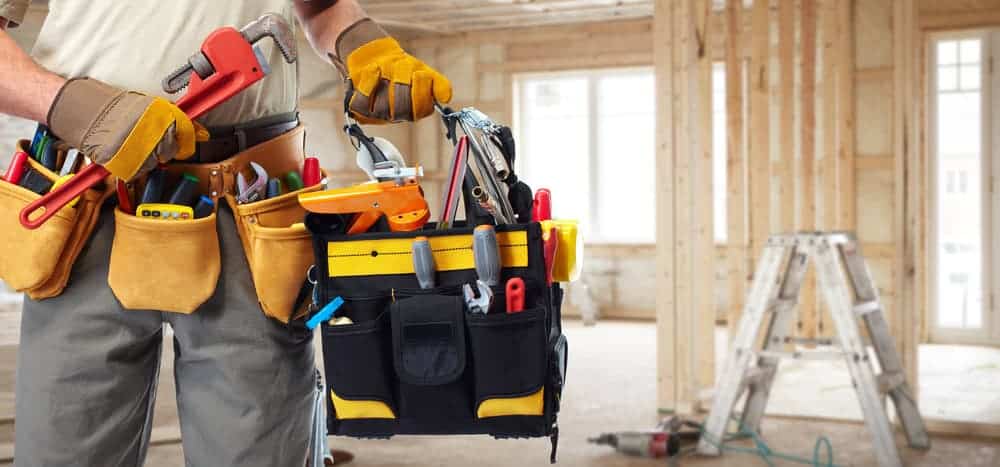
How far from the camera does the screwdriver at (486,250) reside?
124cm

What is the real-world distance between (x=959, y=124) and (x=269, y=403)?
6.43 m

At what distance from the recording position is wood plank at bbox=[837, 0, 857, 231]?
495cm

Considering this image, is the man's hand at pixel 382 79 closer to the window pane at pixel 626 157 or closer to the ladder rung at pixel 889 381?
the ladder rung at pixel 889 381

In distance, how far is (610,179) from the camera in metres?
8.59

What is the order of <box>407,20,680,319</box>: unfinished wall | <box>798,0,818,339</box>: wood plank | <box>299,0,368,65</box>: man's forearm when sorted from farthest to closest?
<box>407,20,680,319</box>: unfinished wall → <box>798,0,818,339</box>: wood plank → <box>299,0,368,65</box>: man's forearm

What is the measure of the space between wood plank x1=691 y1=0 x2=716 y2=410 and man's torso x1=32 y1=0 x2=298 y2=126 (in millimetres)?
3480

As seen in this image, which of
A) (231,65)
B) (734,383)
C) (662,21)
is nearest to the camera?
(231,65)

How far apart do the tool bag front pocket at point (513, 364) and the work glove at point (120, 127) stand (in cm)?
44

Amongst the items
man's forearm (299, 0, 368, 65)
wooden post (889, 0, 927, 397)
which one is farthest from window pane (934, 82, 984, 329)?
man's forearm (299, 0, 368, 65)

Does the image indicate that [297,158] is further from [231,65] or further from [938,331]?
[938,331]

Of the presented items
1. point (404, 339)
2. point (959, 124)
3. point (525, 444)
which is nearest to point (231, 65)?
point (404, 339)

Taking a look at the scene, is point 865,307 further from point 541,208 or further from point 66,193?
point 66,193

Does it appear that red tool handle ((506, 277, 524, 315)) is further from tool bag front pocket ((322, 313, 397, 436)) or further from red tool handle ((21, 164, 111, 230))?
red tool handle ((21, 164, 111, 230))

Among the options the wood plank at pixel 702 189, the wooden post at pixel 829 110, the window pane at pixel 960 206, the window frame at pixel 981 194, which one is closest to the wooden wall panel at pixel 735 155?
the wood plank at pixel 702 189
